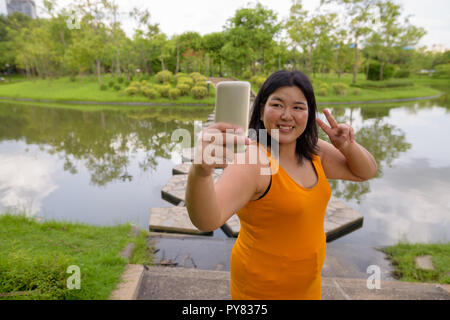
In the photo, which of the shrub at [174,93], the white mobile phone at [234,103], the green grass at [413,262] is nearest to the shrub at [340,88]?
the shrub at [174,93]

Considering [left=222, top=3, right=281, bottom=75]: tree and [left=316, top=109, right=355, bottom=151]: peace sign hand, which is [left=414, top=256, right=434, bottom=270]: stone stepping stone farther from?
[left=222, top=3, right=281, bottom=75]: tree

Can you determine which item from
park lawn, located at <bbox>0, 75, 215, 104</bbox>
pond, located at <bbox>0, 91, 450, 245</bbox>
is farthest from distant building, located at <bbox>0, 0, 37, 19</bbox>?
pond, located at <bbox>0, 91, 450, 245</bbox>

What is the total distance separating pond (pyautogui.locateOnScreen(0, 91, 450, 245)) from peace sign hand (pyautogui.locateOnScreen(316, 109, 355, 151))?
287 cm

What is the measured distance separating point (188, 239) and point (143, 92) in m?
18.3

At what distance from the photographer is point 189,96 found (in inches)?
799

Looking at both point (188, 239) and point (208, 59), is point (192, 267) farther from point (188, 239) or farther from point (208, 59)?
point (208, 59)

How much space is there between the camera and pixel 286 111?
102 centimetres

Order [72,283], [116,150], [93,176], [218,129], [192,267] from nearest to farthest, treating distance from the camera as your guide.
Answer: [218,129] → [72,283] → [192,267] → [93,176] → [116,150]

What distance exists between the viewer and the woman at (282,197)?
0.95 meters

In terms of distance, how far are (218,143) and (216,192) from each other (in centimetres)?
20

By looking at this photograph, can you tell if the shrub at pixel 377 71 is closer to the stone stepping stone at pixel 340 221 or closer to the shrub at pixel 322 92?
the shrub at pixel 322 92

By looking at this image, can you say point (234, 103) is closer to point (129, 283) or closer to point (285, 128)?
point (285, 128)

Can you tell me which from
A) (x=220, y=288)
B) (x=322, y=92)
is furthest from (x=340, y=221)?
(x=322, y=92)
